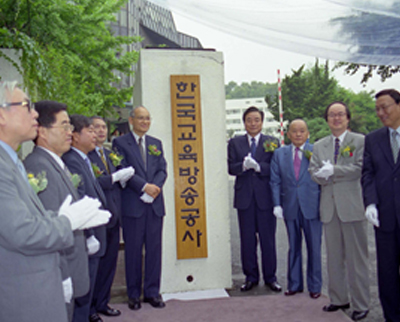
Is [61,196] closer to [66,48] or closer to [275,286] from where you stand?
[275,286]

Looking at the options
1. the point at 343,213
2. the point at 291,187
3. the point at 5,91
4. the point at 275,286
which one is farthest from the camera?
the point at 275,286

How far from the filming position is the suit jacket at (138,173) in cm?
391

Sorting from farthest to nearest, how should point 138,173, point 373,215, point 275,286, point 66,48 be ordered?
1. point 66,48
2. point 275,286
3. point 138,173
4. point 373,215

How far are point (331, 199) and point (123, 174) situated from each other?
1980 millimetres

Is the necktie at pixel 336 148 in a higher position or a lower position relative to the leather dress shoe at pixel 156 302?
higher

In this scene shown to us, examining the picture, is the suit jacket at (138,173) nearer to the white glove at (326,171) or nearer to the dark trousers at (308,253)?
the dark trousers at (308,253)

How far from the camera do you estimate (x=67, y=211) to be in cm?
176

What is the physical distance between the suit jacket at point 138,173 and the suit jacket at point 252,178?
0.95 m

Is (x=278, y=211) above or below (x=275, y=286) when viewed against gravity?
above

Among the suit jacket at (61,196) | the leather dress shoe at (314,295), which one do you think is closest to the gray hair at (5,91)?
the suit jacket at (61,196)

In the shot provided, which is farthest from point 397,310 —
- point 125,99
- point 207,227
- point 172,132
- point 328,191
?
point 125,99

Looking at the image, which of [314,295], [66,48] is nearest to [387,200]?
[314,295]

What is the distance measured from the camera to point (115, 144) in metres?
4.09

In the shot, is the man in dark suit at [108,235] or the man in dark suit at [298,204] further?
the man in dark suit at [298,204]
